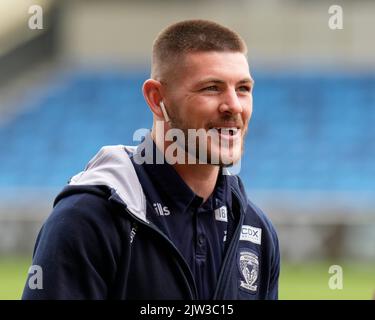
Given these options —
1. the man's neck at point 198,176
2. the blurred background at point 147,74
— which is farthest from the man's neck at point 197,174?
the blurred background at point 147,74

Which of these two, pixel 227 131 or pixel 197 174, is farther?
pixel 197 174

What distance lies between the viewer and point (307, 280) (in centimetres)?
1419

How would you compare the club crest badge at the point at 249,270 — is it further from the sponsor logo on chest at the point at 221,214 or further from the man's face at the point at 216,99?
the man's face at the point at 216,99

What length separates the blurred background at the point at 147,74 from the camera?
832 inches

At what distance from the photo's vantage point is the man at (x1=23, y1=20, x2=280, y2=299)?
299cm

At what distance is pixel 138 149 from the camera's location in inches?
131

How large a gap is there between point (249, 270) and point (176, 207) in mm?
322

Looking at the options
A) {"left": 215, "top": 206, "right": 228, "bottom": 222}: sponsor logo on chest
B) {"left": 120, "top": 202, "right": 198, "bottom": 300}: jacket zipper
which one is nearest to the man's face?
{"left": 215, "top": 206, "right": 228, "bottom": 222}: sponsor logo on chest

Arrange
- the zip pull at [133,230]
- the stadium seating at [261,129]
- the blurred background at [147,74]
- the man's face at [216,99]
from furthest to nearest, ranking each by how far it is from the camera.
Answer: the blurred background at [147,74] < the stadium seating at [261,129] < the man's face at [216,99] < the zip pull at [133,230]

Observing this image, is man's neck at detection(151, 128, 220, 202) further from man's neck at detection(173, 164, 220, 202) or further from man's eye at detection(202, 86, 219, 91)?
man's eye at detection(202, 86, 219, 91)

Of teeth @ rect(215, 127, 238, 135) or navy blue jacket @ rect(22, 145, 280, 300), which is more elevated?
teeth @ rect(215, 127, 238, 135)

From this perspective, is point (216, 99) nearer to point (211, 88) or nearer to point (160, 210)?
point (211, 88)

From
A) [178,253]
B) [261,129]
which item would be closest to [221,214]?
[178,253]

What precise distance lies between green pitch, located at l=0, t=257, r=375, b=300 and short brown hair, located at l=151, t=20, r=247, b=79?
321 inches
